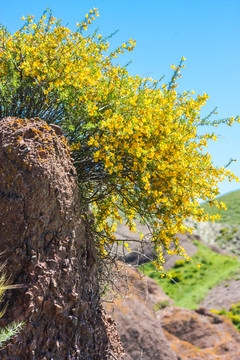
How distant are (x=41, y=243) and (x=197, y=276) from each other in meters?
26.3

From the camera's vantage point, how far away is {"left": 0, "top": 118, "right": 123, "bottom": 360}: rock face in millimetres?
4363

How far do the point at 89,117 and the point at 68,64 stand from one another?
0.75 m

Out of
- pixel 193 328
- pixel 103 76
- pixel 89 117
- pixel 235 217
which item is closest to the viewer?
pixel 89 117

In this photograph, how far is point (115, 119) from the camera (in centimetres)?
490

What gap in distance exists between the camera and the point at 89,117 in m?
5.32

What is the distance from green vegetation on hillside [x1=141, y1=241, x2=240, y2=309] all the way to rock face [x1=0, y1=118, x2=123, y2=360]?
21757 millimetres

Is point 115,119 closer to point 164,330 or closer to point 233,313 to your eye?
point 164,330

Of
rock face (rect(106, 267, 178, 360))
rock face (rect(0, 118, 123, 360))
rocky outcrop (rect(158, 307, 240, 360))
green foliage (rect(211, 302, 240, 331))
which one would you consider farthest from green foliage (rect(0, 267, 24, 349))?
green foliage (rect(211, 302, 240, 331))

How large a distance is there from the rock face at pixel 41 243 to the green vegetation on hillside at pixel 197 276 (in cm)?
2176

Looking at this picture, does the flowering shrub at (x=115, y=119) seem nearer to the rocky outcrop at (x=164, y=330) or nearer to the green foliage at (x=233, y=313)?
the rocky outcrop at (x=164, y=330)

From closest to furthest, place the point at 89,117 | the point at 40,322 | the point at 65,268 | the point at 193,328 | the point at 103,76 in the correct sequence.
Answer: the point at 40,322 → the point at 65,268 → the point at 89,117 → the point at 103,76 → the point at 193,328

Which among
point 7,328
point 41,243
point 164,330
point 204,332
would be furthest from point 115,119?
point 204,332

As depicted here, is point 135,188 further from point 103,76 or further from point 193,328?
point 193,328

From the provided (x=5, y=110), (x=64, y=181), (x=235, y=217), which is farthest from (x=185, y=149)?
(x=235, y=217)
